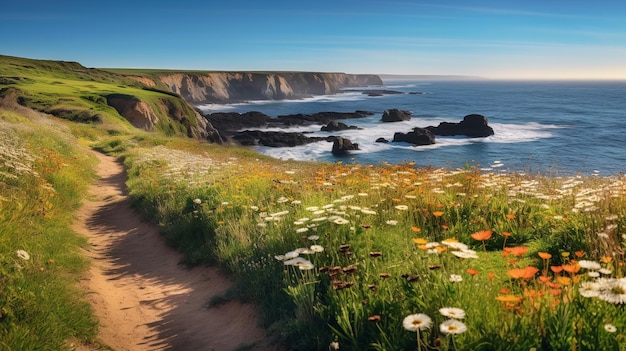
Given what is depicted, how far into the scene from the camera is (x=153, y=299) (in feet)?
20.6

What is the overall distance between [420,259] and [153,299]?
4079 millimetres

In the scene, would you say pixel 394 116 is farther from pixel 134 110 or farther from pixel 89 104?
→ pixel 89 104

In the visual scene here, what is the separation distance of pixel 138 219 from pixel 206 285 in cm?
503

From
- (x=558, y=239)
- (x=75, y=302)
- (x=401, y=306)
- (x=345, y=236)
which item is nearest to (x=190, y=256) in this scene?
(x=75, y=302)

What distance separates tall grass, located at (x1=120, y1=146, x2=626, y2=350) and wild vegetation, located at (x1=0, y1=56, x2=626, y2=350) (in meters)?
0.02

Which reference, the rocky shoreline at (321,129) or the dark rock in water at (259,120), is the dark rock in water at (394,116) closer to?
the rocky shoreline at (321,129)

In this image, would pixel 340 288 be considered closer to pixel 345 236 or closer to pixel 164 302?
pixel 345 236

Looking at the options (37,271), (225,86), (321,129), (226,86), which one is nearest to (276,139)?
(321,129)

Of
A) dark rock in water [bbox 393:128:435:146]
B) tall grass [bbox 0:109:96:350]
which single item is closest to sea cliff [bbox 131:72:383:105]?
dark rock in water [bbox 393:128:435:146]

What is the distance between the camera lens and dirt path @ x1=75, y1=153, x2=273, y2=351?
4.95 meters

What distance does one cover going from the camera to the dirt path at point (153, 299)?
16.3 feet

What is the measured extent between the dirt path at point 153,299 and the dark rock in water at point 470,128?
2342 inches

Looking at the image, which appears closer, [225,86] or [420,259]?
[420,259]

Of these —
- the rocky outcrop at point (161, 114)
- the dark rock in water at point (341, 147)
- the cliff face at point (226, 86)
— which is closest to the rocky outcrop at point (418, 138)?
the dark rock in water at point (341, 147)
